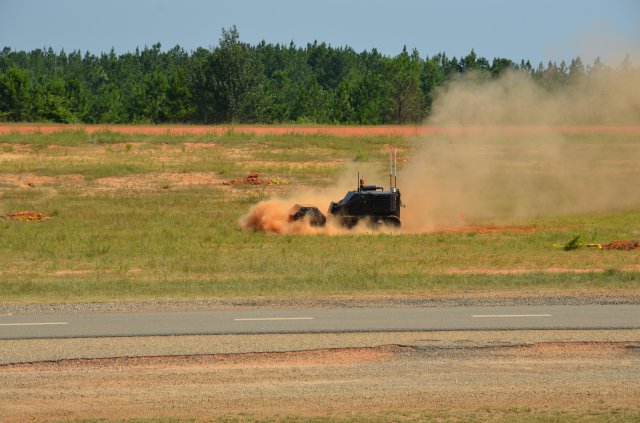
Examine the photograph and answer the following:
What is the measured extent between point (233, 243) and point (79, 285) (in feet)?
32.1

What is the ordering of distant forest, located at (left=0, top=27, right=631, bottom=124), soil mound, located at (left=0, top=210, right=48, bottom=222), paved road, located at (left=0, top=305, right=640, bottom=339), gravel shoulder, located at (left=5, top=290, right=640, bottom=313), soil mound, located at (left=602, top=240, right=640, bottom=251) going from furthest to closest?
distant forest, located at (left=0, top=27, right=631, bottom=124) < soil mound, located at (left=0, top=210, right=48, bottom=222) < soil mound, located at (left=602, top=240, right=640, bottom=251) < gravel shoulder, located at (left=5, top=290, right=640, bottom=313) < paved road, located at (left=0, top=305, right=640, bottom=339)

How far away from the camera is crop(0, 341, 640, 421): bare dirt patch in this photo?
13.3m

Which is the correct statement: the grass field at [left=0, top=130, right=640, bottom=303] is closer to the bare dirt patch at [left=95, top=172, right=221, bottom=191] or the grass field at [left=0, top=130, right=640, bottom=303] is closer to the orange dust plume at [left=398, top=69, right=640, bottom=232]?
the bare dirt patch at [left=95, top=172, right=221, bottom=191]

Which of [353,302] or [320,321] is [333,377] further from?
[353,302]

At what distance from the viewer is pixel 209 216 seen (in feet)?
141

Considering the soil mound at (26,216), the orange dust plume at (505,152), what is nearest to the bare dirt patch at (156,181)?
the soil mound at (26,216)

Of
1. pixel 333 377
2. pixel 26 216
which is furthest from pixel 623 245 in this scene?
pixel 26 216

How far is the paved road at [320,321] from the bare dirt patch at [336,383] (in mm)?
1813

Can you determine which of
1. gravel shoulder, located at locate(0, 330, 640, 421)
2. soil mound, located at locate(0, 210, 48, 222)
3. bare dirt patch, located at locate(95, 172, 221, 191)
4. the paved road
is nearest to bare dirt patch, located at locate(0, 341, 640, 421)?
gravel shoulder, located at locate(0, 330, 640, 421)

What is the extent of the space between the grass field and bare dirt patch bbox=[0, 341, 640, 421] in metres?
6.93

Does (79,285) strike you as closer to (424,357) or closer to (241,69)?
(424,357)

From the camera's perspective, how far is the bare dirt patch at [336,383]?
13305 millimetres

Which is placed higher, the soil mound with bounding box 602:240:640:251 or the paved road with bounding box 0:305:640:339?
the paved road with bounding box 0:305:640:339

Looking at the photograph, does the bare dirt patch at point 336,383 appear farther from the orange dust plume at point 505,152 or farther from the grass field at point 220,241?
the orange dust plume at point 505,152
